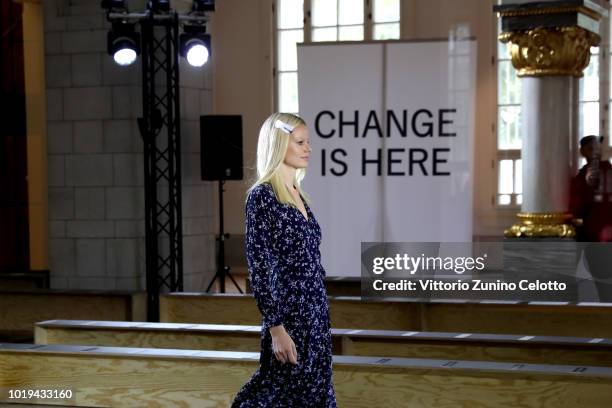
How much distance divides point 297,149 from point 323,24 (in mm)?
6010

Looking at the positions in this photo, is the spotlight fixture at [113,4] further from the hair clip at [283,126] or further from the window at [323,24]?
the hair clip at [283,126]

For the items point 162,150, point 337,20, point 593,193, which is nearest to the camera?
point 593,193

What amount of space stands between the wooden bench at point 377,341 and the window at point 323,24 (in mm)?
3875

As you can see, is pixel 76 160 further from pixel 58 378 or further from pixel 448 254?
pixel 58 378

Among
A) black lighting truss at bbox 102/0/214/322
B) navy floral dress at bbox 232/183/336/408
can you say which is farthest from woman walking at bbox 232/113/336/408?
black lighting truss at bbox 102/0/214/322

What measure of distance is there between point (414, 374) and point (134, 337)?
64.6 inches

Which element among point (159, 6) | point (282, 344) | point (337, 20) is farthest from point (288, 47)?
point (282, 344)

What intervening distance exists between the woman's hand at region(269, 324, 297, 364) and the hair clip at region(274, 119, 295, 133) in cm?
51

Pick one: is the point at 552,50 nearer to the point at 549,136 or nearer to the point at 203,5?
the point at 549,136

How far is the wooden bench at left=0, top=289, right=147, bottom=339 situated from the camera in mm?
6152

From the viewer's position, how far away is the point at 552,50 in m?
6.77

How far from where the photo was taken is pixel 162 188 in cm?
786

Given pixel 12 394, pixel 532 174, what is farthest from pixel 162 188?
pixel 12 394

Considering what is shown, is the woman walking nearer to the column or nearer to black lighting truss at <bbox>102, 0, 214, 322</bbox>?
black lighting truss at <bbox>102, 0, 214, 322</bbox>
